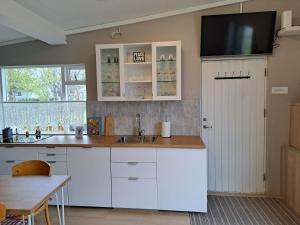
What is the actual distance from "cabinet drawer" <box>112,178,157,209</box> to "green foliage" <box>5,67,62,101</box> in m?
1.75

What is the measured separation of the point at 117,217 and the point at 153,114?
4.74 feet

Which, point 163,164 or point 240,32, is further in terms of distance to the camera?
point 240,32

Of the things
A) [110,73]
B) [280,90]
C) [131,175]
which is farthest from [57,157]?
[280,90]

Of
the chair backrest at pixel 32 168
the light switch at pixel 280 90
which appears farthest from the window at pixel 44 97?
the light switch at pixel 280 90

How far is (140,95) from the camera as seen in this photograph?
11.5 feet

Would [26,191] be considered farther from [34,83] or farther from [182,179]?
[34,83]

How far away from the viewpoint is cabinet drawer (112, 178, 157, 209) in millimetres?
2912

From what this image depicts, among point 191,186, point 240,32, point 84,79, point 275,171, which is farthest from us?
point 84,79

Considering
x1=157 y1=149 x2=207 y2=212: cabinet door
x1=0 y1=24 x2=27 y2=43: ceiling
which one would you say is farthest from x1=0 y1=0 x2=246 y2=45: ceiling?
x1=157 y1=149 x2=207 y2=212: cabinet door

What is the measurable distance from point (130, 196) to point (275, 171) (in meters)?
2.03

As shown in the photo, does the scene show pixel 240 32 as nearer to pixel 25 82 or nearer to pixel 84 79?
pixel 84 79

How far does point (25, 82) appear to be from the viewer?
3830 mm

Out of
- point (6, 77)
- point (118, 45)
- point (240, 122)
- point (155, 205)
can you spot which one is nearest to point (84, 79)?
point (118, 45)

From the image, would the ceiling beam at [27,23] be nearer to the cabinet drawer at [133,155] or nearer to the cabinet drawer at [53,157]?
the cabinet drawer at [53,157]
